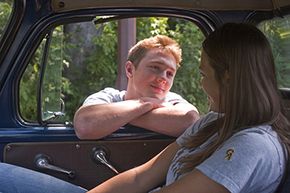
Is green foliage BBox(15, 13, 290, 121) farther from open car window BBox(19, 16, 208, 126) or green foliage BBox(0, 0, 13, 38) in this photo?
green foliage BBox(0, 0, 13, 38)

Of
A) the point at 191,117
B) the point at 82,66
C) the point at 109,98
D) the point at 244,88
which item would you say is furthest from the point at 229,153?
the point at 82,66

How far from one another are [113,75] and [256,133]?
4179 millimetres

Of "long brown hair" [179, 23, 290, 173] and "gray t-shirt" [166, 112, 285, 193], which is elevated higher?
"long brown hair" [179, 23, 290, 173]

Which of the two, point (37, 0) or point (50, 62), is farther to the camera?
point (50, 62)

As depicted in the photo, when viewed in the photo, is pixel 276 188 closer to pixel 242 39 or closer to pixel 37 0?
pixel 242 39

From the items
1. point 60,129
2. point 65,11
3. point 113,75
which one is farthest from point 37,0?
point 113,75

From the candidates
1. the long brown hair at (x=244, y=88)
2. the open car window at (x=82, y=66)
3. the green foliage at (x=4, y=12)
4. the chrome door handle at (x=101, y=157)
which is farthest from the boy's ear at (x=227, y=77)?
the green foliage at (x=4, y=12)

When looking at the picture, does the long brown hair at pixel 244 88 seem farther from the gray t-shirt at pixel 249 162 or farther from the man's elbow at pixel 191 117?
the man's elbow at pixel 191 117

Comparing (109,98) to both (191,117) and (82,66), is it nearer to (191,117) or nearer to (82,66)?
(191,117)

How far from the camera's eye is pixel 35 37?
8.72 ft

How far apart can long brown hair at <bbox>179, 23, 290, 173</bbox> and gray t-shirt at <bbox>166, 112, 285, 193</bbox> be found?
0.16ft

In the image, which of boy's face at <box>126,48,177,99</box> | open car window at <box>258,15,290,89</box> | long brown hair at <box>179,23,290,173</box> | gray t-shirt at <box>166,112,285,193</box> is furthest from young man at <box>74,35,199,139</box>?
gray t-shirt at <box>166,112,285,193</box>

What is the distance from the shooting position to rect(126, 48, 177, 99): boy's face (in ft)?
8.90

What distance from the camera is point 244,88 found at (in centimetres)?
187
